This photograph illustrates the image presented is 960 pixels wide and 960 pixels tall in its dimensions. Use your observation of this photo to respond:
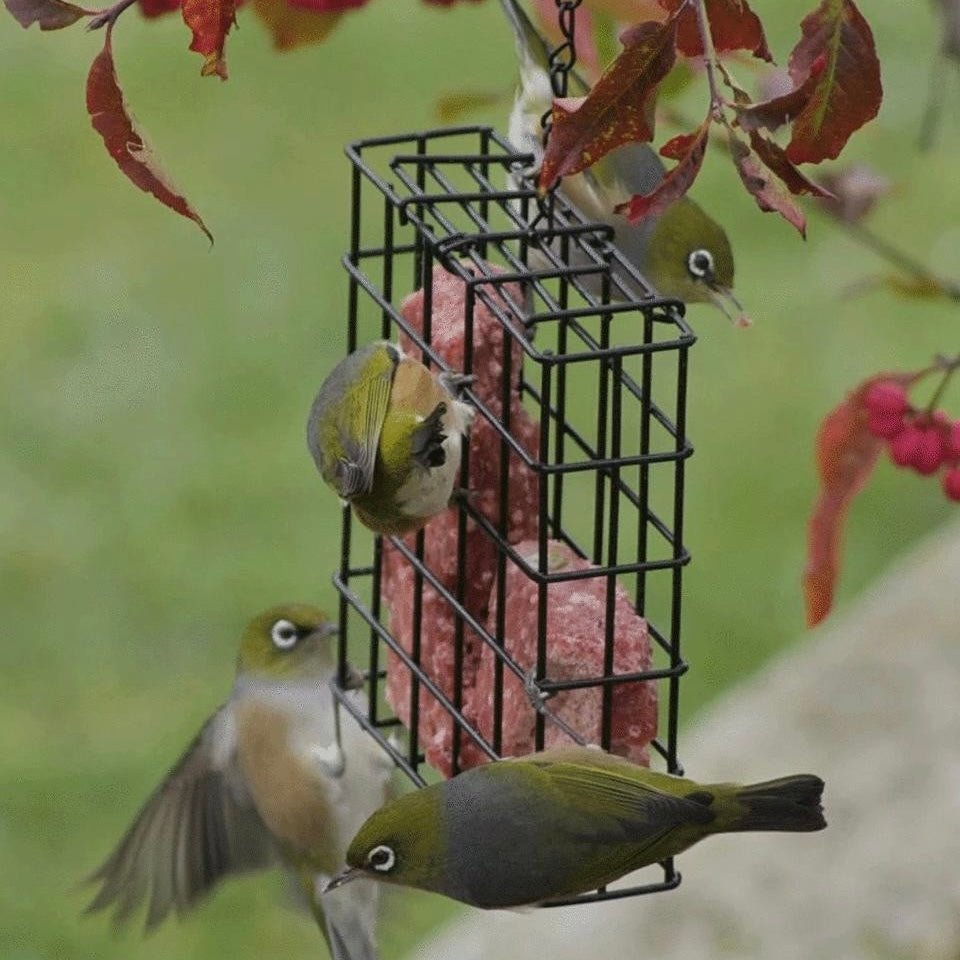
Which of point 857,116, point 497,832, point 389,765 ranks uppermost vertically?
point 857,116

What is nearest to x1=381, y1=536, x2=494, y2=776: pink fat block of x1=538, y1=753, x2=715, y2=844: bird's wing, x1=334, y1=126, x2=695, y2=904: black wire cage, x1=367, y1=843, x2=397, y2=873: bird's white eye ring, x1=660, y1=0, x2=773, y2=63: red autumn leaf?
x1=334, y1=126, x2=695, y2=904: black wire cage

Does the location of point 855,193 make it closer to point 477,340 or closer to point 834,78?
point 477,340

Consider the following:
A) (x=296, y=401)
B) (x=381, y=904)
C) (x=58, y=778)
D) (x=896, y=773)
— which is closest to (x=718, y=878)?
→ (x=896, y=773)

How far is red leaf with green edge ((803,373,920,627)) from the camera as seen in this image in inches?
139

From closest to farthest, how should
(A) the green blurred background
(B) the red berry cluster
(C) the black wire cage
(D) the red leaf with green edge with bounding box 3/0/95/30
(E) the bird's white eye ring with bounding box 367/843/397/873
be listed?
1. (D) the red leaf with green edge with bounding box 3/0/95/30
2. (C) the black wire cage
3. (E) the bird's white eye ring with bounding box 367/843/397/873
4. (B) the red berry cluster
5. (A) the green blurred background

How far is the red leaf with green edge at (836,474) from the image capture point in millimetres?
3525

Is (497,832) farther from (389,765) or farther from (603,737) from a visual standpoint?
(389,765)

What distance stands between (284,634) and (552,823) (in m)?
1.18

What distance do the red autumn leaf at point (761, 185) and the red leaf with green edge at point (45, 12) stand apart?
68 cm

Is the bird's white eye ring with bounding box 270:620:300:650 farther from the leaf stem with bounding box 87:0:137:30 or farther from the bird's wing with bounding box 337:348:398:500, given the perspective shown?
the leaf stem with bounding box 87:0:137:30

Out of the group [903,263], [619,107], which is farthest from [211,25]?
[903,263]

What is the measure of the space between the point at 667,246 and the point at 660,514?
4.81 metres

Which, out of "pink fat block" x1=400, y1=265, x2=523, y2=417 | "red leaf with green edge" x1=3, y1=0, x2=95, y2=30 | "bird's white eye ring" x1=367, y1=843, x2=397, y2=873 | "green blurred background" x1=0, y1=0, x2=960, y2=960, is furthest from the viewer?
"green blurred background" x1=0, y1=0, x2=960, y2=960

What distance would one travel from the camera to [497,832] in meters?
3.06
